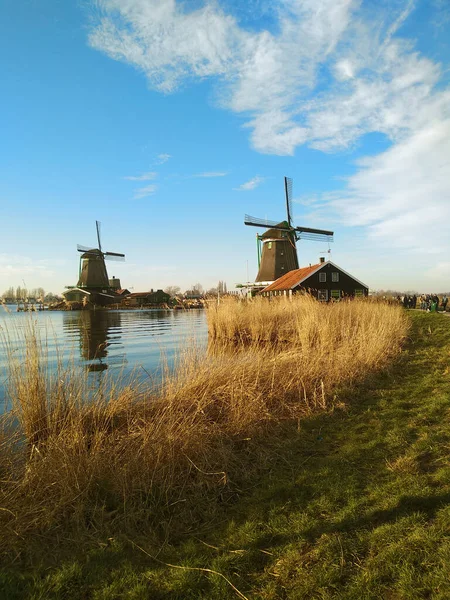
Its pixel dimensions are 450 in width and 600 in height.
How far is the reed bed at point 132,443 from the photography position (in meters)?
3.14

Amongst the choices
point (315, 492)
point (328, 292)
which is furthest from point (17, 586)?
point (328, 292)

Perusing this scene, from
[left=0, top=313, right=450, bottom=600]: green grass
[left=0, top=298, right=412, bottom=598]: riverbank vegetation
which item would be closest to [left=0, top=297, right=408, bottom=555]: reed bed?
[left=0, top=298, right=412, bottom=598]: riverbank vegetation

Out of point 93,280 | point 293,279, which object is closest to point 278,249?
point 293,279

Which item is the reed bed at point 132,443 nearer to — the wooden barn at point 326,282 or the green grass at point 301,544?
the green grass at point 301,544

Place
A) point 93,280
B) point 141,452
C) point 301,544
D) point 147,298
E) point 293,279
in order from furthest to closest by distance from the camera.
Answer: point 147,298
point 93,280
point 293,279
point 141,452
point 301,544

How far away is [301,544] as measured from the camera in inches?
106

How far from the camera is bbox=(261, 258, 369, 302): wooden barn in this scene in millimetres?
32781

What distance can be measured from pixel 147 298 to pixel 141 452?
253 feet

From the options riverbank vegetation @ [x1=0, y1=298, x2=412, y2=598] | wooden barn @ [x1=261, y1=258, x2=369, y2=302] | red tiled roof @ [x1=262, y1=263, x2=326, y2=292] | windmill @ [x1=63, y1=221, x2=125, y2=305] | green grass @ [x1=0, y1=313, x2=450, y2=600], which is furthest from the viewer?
windmill @ [x1=63, y1=221, x2=125, y2=305]

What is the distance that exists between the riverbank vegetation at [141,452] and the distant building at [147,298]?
236 feet

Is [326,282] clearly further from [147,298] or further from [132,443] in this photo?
[147,298]

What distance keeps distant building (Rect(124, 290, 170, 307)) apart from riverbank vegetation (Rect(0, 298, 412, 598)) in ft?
236

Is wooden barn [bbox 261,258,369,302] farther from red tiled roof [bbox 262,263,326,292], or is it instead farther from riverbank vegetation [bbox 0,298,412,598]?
riverbank vegetation [bbox 0,298,412,598]

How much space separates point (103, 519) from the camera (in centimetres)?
315
